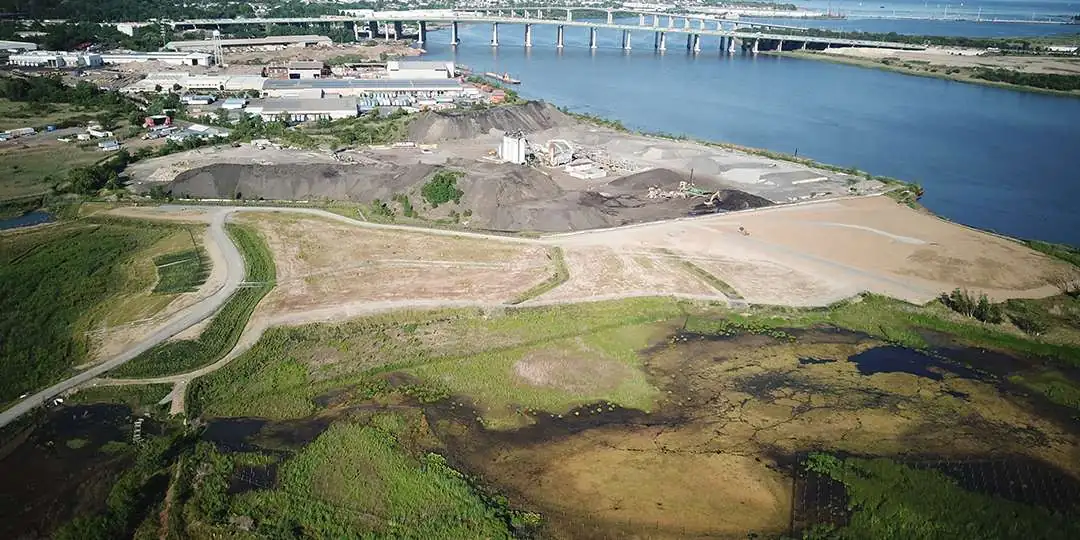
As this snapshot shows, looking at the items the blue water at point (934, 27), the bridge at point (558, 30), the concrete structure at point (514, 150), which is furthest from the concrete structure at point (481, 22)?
the concrete structure at point (514, 150)

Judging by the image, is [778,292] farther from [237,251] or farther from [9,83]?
[9,83]

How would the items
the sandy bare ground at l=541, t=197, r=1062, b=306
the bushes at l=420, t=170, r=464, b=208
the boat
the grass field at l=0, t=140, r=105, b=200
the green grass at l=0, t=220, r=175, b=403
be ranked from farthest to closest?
the boat < the grass field at l=0, t=140, r=105, b=200 < the bushes at l=420, t=170, r=464, b=208 < the sandy bare ground at l=541, t=197, r=1062, b=306 < the green grass at l=0, t=220, r=175, b=403

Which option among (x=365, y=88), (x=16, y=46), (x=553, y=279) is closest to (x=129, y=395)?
(x=553, y=279)

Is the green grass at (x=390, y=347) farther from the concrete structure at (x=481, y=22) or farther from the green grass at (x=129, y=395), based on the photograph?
the concrete structure at (x=481, y=22)

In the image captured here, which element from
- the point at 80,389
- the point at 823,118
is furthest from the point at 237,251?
the point at 823,118

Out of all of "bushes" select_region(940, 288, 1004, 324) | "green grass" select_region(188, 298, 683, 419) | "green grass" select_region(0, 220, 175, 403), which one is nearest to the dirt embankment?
"green grass" select_region(0, 220, 175, 403)

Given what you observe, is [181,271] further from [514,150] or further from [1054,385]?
[1054,385]

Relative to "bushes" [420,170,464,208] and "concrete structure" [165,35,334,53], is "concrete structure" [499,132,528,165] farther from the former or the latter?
"concrete structure" [165,35,334,53]
